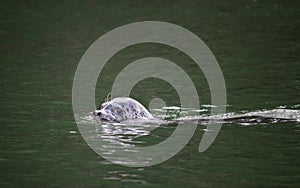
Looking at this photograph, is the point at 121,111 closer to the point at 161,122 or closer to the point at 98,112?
the point at 98,112

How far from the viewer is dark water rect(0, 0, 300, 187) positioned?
32.6 ft

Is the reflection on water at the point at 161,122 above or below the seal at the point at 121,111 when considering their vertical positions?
below

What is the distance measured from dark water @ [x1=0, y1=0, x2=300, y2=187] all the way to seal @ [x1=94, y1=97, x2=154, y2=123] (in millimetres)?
544

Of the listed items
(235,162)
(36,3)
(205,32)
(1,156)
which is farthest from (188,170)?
(36,3)

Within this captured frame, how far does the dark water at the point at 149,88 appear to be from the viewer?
993cm

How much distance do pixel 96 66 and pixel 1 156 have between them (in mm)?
7138

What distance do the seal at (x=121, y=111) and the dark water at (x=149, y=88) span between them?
1.78 ft

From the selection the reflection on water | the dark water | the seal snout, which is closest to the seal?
the seal snout

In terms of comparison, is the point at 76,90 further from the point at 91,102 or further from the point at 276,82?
the point at 276,82

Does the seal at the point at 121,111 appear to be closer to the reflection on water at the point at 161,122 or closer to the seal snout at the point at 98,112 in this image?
the seal snout at the point at 98,112

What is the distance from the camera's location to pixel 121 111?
12742mm

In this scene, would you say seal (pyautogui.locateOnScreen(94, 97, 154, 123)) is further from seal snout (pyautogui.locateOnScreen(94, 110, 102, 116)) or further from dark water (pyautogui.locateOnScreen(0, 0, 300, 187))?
dark water (pyautogui.locateOnScreen(0, 0, 300, 187))

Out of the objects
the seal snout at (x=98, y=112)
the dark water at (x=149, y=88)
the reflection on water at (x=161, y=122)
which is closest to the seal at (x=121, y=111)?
the seal snout at (x=98, y=112)

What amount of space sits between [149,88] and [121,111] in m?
3.00
